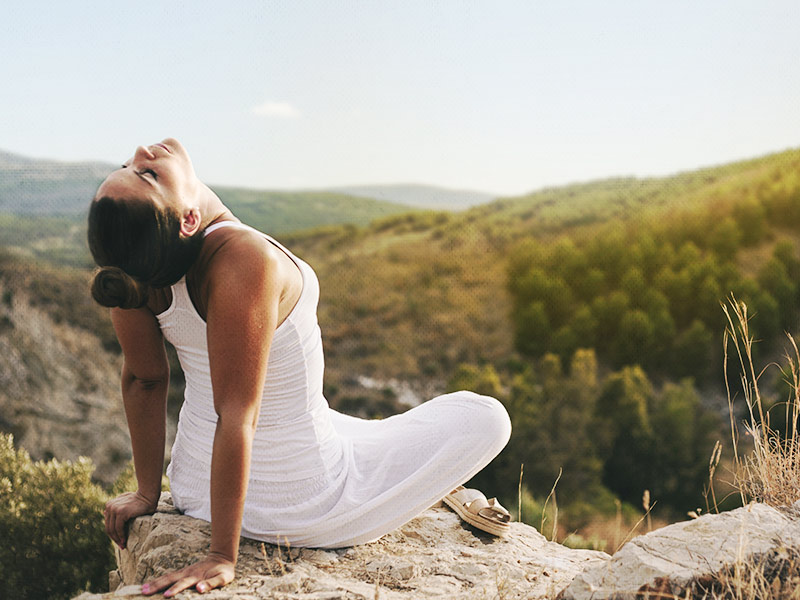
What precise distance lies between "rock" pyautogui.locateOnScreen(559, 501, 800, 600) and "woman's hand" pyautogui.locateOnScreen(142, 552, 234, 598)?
2.58 ft

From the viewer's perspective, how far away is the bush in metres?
3.30

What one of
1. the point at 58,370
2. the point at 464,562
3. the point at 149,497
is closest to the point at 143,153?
the point at 149,497

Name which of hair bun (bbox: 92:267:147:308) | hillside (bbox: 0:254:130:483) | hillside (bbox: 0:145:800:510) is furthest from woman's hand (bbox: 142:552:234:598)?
hillside (bbox: 0:145:800:510)

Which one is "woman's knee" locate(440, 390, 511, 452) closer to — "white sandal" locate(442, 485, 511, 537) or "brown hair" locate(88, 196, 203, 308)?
"white sandal" locate(442, 485, 511, 537)

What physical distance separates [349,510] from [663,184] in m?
27.0

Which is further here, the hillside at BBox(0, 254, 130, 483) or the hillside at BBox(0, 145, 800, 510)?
the hillside at BBox(0, 145, 800, 510)

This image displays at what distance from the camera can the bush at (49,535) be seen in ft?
10.8

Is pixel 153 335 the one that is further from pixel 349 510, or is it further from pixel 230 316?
pixel 349 510

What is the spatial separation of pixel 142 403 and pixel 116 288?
0.43 meters

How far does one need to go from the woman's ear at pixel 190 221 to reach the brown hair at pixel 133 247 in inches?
0.4

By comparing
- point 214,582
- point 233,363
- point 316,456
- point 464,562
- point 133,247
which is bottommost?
point 464,562

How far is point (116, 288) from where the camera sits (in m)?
1.56

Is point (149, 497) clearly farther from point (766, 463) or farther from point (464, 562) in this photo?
point (766, 463)

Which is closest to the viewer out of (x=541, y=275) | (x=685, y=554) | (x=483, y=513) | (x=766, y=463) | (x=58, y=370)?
(x=685, y=554)
